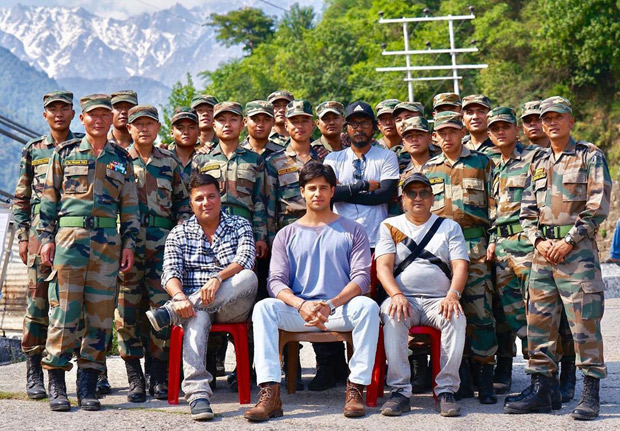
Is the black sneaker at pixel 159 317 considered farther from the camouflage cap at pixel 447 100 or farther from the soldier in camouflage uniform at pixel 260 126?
the camouflage cap at pixel 447 100

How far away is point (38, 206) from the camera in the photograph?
6.45 meters

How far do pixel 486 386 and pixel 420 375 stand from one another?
1.98ft

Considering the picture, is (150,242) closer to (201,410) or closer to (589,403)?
(201,410)

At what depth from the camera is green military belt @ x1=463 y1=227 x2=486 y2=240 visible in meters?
6.41

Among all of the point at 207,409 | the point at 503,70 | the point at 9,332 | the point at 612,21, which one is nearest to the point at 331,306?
the point at 207,409

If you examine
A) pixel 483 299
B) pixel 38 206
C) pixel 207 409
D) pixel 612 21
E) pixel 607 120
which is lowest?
pixel 207 409

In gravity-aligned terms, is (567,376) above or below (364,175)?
below

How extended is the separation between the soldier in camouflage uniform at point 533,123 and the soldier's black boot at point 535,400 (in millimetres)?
1971

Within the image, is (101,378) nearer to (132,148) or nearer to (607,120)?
(132,148)

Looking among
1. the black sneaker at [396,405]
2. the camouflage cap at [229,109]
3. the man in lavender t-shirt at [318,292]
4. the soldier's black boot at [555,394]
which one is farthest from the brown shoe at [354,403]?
the camouflage cap at [229,109]

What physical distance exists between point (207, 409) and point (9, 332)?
5.51 metres

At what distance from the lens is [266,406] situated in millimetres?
5465

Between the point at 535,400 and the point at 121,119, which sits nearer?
the point at 535,400

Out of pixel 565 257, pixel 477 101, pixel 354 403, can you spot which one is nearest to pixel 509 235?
pixel 565 257
